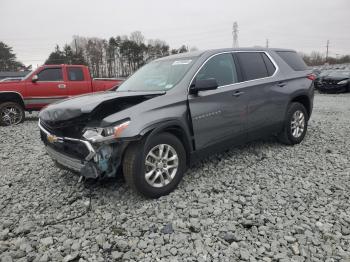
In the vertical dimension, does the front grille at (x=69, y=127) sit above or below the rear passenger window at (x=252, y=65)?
below

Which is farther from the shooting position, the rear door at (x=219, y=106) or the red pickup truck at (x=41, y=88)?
the red pickup truck at (x=41, y=88)

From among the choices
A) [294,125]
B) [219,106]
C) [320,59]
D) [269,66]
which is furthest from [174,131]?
[320,59]

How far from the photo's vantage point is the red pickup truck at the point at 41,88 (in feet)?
31.0

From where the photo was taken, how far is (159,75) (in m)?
4.40

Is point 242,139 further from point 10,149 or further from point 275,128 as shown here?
point 10,149

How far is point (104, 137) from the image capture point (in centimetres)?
319

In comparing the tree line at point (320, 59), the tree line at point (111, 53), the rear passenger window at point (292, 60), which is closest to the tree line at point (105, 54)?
the tree line at point (111, 53)

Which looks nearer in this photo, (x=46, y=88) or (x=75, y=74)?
(x=46, y=88)

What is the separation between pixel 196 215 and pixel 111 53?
175 ft

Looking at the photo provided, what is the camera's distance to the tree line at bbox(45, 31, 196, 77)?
4756cm

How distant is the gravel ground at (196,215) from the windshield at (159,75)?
1326 millimetres

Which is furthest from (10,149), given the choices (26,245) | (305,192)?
(305,192)

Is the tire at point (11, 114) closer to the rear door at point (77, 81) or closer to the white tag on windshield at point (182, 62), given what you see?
the rear door at point (77, 81)

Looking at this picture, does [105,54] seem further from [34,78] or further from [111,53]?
[34,78]
